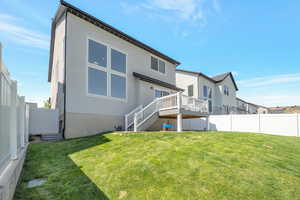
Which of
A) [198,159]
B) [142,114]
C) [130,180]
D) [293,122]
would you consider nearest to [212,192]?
[198,159]

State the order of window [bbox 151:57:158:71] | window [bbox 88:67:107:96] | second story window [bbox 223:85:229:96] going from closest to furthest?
A: window [bbox 88:67:107:96] < window [bbox 151:57:158:71] < second story window [bbox 223:85:229:96]

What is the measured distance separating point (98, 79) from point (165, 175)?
336 inches

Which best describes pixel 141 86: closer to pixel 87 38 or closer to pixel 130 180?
pixel 87 38

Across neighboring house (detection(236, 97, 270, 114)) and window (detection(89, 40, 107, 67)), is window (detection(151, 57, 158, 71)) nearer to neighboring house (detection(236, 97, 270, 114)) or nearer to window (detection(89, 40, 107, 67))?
window (detection(89, 40, 107, 67))

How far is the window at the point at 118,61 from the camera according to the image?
11387mm

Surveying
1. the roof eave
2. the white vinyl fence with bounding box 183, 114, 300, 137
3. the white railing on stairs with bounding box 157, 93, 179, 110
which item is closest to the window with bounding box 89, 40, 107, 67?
the roof eave

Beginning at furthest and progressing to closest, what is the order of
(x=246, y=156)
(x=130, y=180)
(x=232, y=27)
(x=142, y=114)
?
(x=232, y=27) → (x=142, y=114) → (x=246, y=156) → (x=130, y=180)

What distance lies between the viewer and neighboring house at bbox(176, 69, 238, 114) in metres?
21.6

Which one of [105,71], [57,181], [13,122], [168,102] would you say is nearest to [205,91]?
[168,102]

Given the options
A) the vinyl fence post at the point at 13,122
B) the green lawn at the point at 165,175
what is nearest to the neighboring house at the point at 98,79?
the green lawn at the point at 165,175

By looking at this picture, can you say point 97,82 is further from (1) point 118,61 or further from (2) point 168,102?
(2) point 168,102

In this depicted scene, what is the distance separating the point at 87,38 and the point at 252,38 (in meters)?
16.2

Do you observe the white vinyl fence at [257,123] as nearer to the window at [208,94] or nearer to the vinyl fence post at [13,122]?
the window at [208,94]

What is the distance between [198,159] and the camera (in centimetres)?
443
